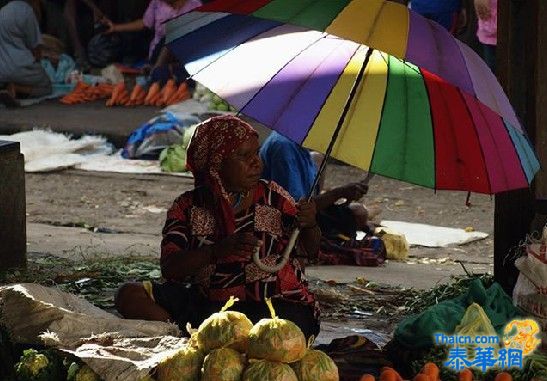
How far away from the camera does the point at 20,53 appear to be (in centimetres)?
1476

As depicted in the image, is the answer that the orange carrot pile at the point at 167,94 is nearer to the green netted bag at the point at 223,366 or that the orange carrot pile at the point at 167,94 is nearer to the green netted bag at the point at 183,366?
the green netted bag at the point at 183,366

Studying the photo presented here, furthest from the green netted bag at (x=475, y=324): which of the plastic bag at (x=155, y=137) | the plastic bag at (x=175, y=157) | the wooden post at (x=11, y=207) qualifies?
the plastic bag at (x=155, y=137)

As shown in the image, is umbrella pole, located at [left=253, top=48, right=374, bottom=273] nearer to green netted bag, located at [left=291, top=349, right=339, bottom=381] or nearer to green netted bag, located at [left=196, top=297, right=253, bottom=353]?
green netted bag, located at [left=196, top=297, right=253, bottom=353]

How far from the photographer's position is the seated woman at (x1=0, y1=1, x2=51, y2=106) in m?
14.7

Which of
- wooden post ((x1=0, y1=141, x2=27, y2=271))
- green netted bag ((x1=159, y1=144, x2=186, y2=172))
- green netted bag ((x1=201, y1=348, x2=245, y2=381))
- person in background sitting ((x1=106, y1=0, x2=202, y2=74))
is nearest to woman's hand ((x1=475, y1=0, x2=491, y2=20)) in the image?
green netted bag ((x1=159, y1=144, x2=186, y2=172))

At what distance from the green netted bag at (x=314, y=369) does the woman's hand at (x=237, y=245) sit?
80 cm

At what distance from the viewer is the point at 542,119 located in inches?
246

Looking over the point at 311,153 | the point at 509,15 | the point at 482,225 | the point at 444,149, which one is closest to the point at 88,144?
the point at 482,225

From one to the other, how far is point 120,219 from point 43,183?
1.59 meters

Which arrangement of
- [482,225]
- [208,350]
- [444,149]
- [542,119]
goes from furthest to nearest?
[482,225]
[542,119]
[444,149]
[208,350]

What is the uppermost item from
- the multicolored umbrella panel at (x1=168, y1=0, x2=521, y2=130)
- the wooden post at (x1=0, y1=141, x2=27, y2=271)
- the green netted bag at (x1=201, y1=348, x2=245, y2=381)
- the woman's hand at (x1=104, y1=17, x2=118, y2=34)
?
the multicolored umbrella panel at (x1=168, y1=0, x2=521, y2=130)

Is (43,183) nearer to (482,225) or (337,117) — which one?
(482,225)

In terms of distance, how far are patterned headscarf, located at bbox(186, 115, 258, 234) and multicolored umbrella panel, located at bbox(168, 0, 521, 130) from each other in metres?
0.58

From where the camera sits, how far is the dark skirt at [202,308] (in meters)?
5.57
